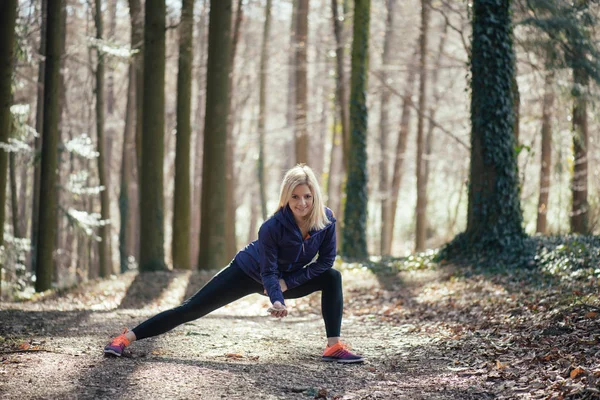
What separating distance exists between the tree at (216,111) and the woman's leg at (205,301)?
27.3 ft

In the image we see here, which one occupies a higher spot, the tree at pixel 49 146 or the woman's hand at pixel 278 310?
the tree at pixel 49 146

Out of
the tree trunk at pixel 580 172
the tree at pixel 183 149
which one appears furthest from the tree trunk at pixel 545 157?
the tree at pixel 183 149

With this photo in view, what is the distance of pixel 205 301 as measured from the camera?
5969 mm

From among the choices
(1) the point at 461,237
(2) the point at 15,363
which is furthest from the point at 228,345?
(1) the point at 461,237

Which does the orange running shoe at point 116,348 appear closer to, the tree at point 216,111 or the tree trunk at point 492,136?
the tree trunk at point 492,136

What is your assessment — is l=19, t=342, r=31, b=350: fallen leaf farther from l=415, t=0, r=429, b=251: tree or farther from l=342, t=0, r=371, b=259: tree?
l=415, t=0, r=429, b=251: tree

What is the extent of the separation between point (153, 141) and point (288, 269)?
846 centimetres

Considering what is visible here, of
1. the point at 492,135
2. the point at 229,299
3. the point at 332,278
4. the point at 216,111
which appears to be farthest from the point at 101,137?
the point at 332,278

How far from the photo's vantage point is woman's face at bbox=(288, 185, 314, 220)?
5.66 metres

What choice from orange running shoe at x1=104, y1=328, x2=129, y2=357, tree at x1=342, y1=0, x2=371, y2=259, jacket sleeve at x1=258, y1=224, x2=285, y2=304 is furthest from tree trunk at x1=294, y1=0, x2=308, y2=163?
orange running shoe at x1=104, y1=328, x2=129, y2=357

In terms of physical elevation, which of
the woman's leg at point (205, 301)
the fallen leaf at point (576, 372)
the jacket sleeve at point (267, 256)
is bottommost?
the fallen leaf at point (576, 372)

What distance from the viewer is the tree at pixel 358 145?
53.1ft

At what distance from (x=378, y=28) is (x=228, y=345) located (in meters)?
21.0

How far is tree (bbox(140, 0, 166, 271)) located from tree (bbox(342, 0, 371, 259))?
15.6 feet
